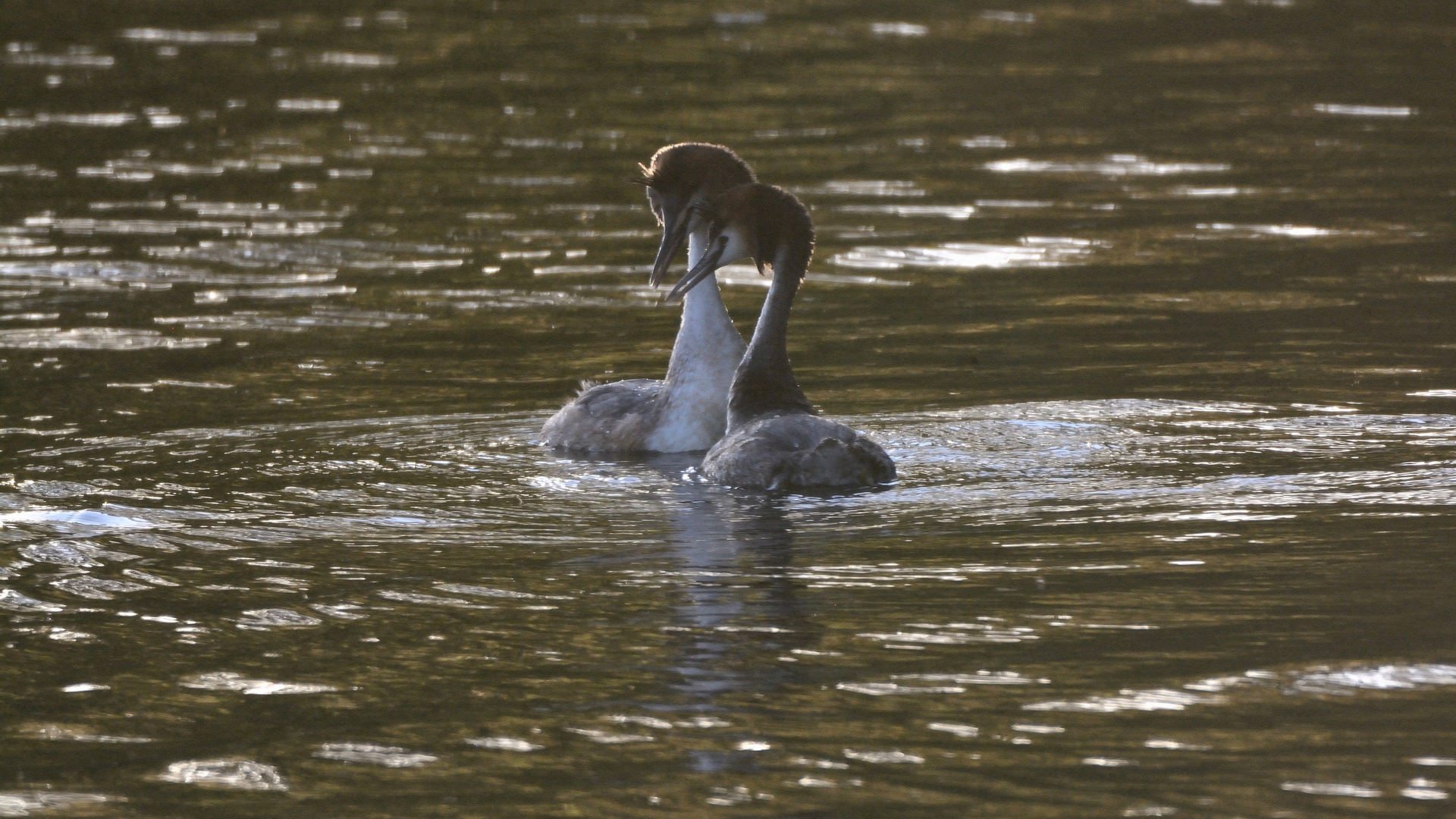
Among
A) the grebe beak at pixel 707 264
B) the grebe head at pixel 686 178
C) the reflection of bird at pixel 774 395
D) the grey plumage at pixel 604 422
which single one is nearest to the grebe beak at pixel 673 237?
the grebe head at pixel 686 178

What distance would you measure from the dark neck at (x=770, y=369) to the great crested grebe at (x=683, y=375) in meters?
0.53

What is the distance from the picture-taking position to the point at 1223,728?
709 cm

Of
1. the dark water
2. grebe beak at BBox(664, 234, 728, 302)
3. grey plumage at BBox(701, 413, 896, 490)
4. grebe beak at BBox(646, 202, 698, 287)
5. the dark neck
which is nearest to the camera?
the dark water

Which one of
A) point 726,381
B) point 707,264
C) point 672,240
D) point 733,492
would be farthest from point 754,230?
point 733,492

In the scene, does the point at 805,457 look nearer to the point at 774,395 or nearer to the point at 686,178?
the point at 774,395

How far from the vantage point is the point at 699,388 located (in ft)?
40.5

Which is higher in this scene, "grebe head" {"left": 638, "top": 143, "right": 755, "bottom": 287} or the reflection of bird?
"grebe head" {"left": 638, "top": 143, "right": 755, "bottom": 287}

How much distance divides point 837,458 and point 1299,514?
2.20 metres

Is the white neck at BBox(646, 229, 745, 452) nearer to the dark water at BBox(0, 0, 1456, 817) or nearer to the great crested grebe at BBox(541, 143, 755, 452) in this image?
the great crested grebe at BBox(541, 143, 755, 452)

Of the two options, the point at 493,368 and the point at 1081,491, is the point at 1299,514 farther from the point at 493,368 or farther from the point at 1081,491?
the point at 493,368

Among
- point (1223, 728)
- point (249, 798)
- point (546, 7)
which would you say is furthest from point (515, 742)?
point (546, 7)

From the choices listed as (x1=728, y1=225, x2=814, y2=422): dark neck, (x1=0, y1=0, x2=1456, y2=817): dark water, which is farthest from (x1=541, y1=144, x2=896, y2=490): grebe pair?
(x1=0, y1=0, x2=1456, y2=817): dark water

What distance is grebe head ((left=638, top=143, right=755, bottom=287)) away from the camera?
12.5 m

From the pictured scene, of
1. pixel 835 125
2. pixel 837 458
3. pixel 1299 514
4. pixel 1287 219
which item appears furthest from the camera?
pixel 835 125
